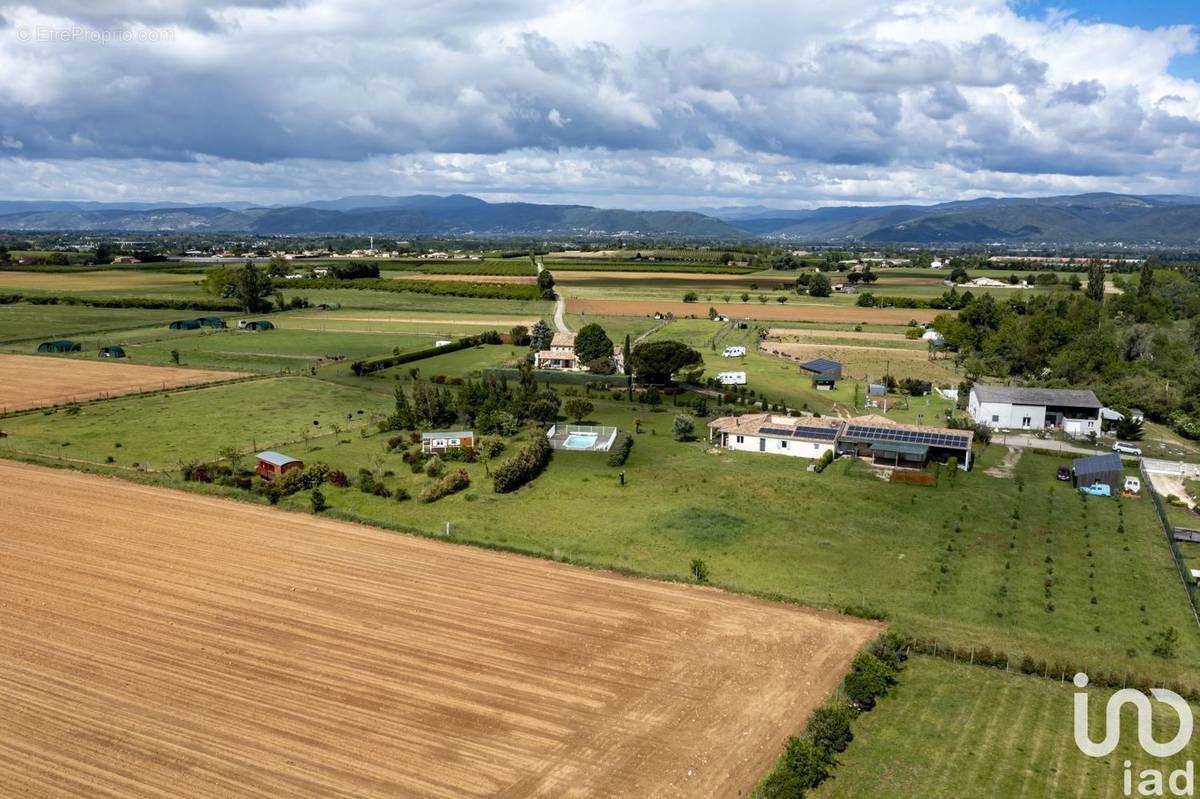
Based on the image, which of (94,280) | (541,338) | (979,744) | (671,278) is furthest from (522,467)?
(94,280)

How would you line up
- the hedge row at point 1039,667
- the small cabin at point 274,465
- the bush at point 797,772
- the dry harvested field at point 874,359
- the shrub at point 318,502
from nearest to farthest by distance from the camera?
the bush at point 797,772
the hedge row at point 1039,667
the shrub at point 318,502
the small cabin at point 274,465
the dry harvested field at point 874,359

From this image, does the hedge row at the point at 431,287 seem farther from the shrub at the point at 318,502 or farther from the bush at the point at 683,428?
the shrub at the point at 318,502

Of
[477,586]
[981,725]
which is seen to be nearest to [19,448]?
[477,586]

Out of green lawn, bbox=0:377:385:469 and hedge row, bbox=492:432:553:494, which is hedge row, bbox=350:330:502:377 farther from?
hedge row, bbox=492:432:553:494

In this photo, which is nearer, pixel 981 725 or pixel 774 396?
pixel 981 725

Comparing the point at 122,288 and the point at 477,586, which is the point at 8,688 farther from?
the point at 122,288

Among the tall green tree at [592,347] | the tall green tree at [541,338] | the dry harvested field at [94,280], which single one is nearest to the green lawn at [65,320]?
the dry harvested field at [94,280]
